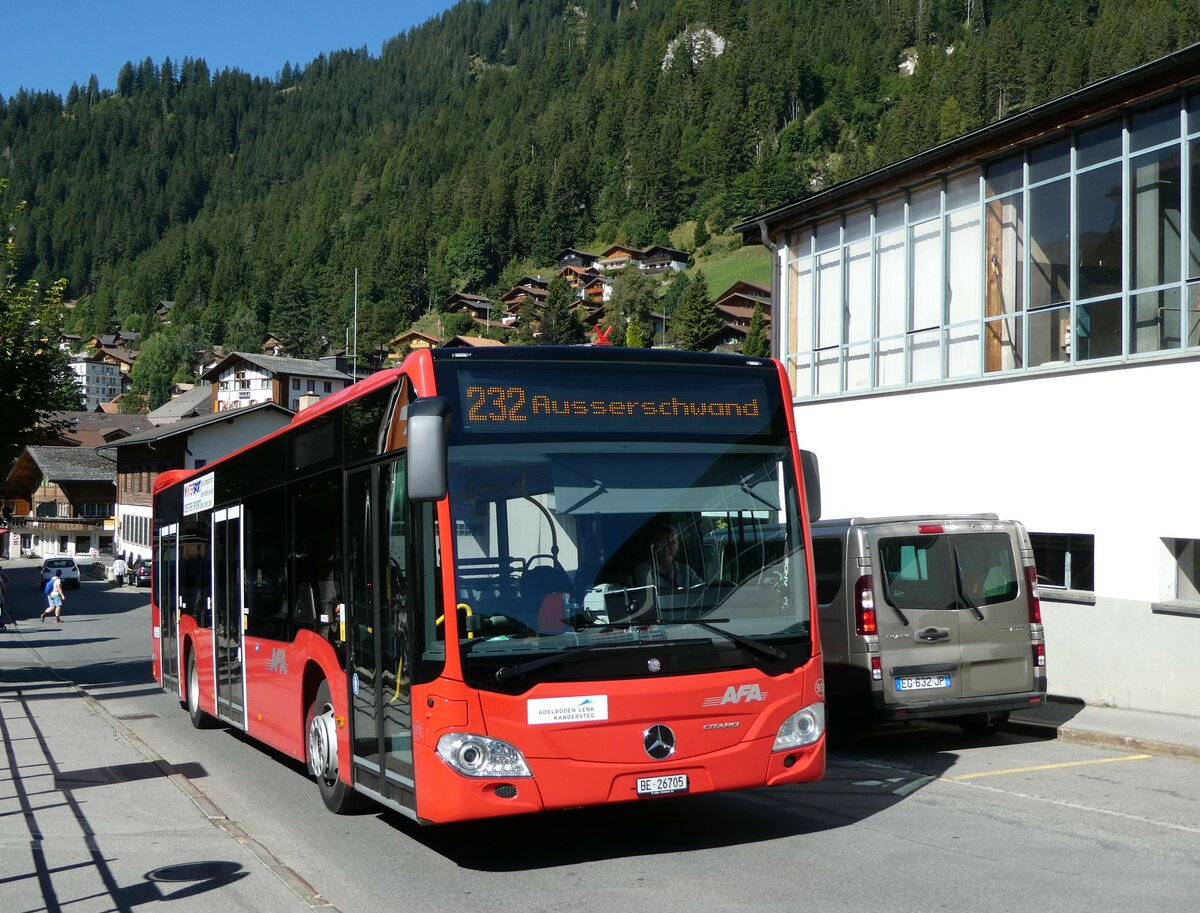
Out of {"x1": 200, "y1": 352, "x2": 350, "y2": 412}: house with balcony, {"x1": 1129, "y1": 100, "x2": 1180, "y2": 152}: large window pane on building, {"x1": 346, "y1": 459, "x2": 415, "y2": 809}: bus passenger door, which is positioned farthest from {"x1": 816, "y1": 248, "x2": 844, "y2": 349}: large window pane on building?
{"x1": 200, "y1": 352, "x2": 350, "y2": 412}: house with balcony

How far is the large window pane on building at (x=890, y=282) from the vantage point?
19.4 m

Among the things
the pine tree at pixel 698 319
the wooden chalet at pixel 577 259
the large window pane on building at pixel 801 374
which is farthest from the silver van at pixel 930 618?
the wooden chalet at pixel 577 259

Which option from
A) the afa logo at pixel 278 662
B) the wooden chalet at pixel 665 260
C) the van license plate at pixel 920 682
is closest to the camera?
the afa logo at pixel 278 662

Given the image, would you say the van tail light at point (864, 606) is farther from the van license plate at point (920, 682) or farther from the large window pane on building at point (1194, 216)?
the large window pane on building at point (1194, 216)

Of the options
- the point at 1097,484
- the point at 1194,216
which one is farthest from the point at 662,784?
the point at 1194,216

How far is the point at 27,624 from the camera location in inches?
1700

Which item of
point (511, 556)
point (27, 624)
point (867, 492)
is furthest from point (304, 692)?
point (27, 624)

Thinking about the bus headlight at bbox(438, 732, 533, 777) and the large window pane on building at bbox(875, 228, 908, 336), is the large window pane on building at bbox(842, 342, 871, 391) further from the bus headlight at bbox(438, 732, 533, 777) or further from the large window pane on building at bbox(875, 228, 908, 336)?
the bus headlight at bbox(438, 732, 533, 777)

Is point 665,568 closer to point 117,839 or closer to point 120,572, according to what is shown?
point 117,839

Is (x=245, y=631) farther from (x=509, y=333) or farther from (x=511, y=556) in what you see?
(x=509, y=333)

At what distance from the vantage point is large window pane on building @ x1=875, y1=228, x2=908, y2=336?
19406 mm

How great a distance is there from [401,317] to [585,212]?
103ft

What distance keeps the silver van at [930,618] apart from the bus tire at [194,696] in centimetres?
684

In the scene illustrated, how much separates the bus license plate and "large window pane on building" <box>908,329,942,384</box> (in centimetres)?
1220
